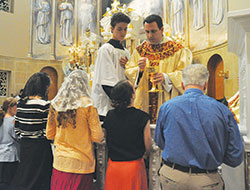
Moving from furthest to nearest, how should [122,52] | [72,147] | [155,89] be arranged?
[122,52] → [155,89] → [72,147]

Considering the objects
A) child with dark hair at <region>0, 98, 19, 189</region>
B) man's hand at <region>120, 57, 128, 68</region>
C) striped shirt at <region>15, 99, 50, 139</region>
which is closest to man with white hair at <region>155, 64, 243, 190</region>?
man's hand at <region>120, 57, 128, 68</region>

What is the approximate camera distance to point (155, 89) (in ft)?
9.35

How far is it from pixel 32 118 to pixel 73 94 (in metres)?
0.77

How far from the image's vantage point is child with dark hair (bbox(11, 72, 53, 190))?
3.00m

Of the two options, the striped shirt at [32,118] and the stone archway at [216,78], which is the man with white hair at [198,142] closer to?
the striped shirt at [32,118]

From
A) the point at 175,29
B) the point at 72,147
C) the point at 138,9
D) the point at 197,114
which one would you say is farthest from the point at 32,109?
the point at 138,9

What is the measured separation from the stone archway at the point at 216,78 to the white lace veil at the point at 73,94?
7.91 meters

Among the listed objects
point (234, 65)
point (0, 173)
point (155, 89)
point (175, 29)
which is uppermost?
point (175, 29)

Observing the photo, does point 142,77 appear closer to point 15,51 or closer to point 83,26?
point 15,51

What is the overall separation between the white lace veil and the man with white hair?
3.42ft

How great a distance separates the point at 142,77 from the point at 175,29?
9.72m

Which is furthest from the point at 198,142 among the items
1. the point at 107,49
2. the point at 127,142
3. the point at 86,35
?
the point at 86,35

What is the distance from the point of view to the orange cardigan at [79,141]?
249cm

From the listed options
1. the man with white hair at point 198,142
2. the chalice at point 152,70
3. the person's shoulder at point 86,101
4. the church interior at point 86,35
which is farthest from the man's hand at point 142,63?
the church interior at point 86,35
